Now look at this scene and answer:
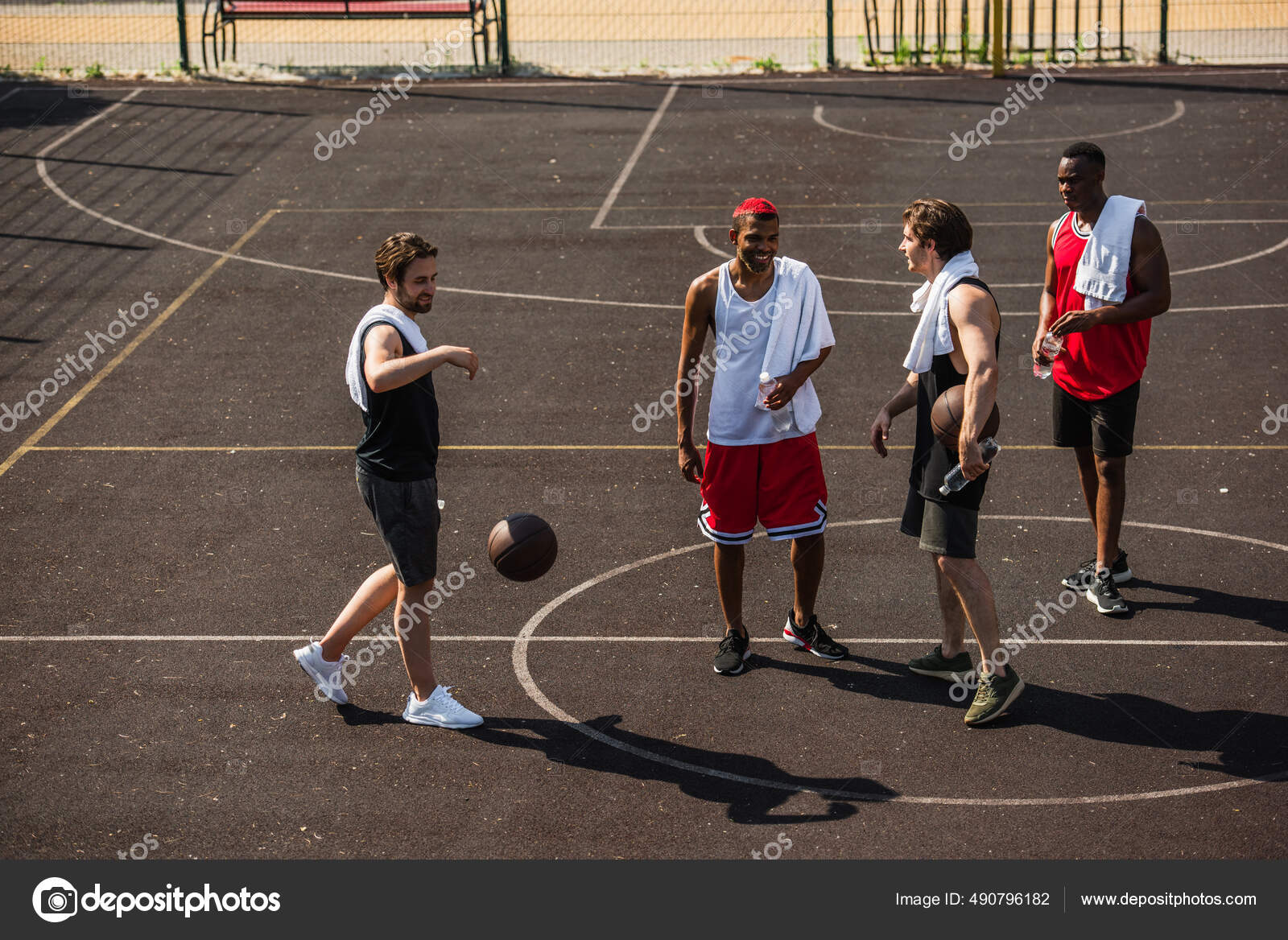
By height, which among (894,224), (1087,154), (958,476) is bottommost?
(894,224)

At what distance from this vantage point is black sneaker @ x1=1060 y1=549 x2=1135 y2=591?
314 inches

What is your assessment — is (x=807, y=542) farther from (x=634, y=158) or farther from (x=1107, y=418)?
(x=634, y=158)

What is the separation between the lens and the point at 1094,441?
7.72 meters

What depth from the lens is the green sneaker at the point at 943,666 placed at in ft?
23.2

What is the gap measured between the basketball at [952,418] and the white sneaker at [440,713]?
254 cm

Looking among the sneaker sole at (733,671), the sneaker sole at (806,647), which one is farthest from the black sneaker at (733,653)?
the sneaker sole at (806,647)

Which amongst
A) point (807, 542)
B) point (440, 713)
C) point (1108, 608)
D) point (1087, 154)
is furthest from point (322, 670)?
point (1087, 154)

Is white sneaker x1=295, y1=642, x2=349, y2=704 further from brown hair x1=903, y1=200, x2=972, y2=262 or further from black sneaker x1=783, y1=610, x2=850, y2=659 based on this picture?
brown hair x1=903, y1=200, x2=972, y2=262

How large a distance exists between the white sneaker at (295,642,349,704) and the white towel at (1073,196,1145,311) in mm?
4342

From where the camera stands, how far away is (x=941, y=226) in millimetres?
6387

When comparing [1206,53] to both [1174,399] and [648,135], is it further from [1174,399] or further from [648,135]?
[1174,399]

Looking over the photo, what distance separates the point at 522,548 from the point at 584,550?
1763 mm

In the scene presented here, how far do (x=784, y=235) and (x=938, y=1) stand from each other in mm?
10266

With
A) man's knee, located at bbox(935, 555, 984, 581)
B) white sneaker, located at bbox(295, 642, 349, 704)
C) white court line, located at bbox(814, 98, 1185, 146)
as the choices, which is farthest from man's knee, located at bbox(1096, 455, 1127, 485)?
white court line, located at bbox(814, 98, 1185, 146)
